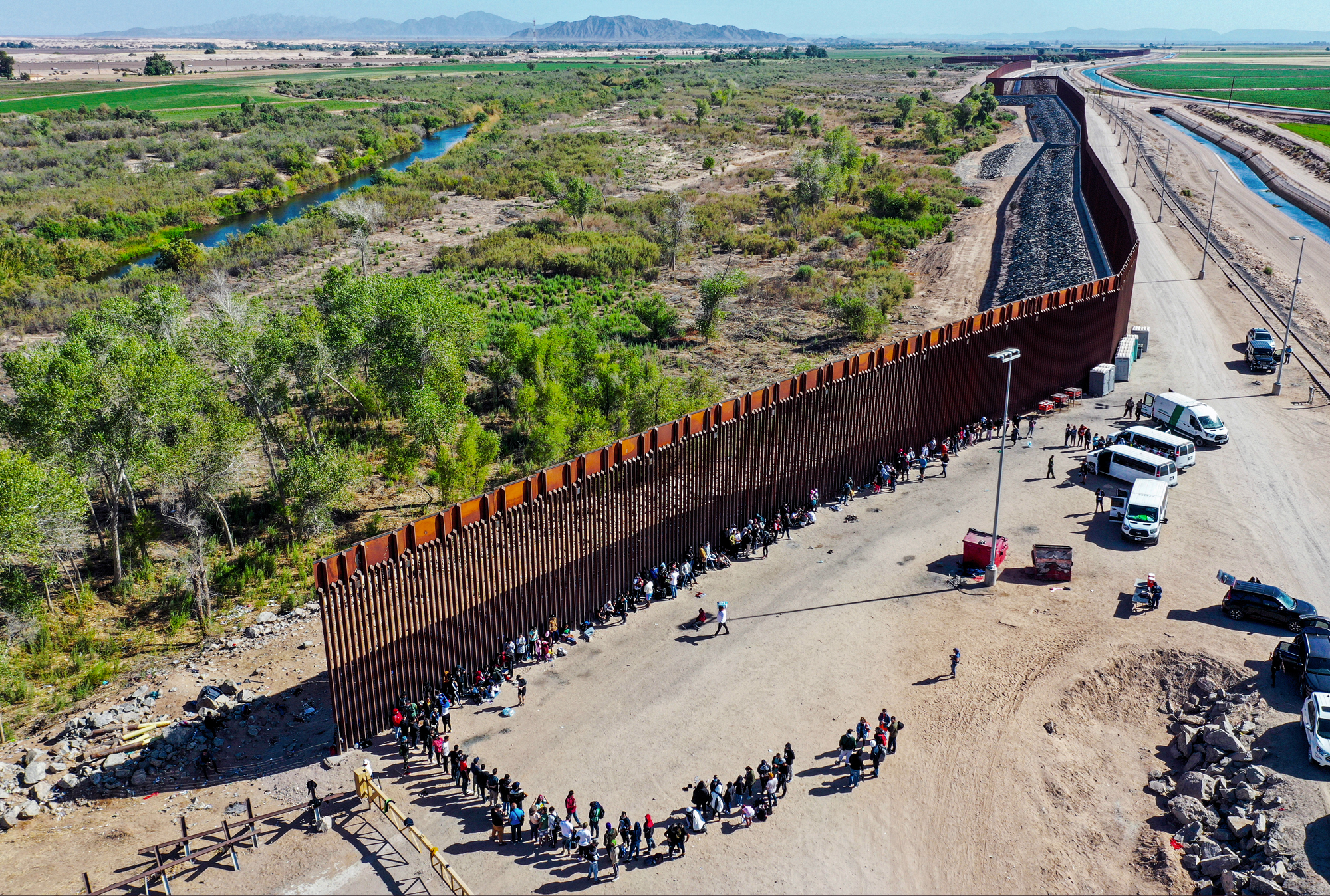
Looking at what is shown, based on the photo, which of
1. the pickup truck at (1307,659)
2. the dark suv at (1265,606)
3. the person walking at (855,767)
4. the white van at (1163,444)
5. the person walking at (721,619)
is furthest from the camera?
the white van at (1163,444)

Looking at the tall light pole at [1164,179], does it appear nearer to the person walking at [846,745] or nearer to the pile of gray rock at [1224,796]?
the pile of gray rock at [1224,796]

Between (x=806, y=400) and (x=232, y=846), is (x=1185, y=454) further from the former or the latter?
(x=232, y=846)

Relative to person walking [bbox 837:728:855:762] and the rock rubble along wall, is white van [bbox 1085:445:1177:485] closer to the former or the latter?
person walking [bbox 837:728:855:762]

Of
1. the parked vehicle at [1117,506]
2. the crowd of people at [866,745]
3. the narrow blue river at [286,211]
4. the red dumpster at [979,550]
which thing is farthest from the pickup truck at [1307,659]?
the narrow blue river at [286,211]

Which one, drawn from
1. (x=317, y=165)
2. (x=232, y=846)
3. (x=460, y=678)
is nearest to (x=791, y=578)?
(x=460, y=678)

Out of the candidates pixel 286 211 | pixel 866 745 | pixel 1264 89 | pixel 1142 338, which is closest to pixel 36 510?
pixel 866 745

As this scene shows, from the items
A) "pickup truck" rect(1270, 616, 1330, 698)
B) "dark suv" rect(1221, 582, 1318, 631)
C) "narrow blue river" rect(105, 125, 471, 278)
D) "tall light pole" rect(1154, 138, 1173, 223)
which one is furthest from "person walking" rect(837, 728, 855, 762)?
"tall light pole" rect(1154, 138, 1173, 223)
